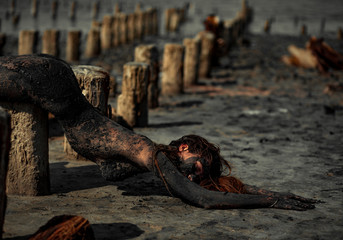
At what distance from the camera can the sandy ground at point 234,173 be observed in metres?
4.65

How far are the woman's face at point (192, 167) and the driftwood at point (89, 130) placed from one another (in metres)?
0.19

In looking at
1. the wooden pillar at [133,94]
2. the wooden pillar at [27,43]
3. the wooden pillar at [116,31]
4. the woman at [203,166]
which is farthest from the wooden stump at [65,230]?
the wooden pillar at [116,31]

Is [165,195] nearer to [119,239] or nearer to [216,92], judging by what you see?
[119,239]

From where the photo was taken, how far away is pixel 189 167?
5.20 m

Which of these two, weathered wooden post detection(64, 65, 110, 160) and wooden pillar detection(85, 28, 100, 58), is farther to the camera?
wooden pillar detection(85, 28, 100, 58)

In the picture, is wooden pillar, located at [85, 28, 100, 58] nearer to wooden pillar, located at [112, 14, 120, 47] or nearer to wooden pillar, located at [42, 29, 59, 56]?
wooden pillar, located at [112, 14, 120, 47]

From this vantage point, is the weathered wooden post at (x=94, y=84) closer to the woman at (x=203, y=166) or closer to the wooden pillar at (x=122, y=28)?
the woman at (x=203, y=166)

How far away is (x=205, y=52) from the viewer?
1491 cm

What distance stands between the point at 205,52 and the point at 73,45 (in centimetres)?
489

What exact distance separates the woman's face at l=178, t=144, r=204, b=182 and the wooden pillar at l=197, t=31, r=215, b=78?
9.76m

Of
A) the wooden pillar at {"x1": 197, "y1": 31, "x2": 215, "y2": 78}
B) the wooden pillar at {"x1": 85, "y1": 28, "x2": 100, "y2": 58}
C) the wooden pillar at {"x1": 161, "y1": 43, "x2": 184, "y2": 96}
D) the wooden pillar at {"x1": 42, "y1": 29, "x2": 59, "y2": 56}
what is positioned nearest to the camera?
the wooden pillar at {"x1": 161, "y1": 43, "x2": 184, "y2": 96}

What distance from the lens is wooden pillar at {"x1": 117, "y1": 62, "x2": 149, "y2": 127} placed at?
29.1 ft

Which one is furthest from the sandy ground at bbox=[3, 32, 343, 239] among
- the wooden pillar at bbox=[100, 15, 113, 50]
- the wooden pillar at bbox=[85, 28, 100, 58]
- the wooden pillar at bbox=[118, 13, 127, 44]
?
the wooden pillar at bbox=[118, 13, 127, 44]

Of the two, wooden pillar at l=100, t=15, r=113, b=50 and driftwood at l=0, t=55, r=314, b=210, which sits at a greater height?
wooden pillar at l=100, t=15, r=113, b=50
